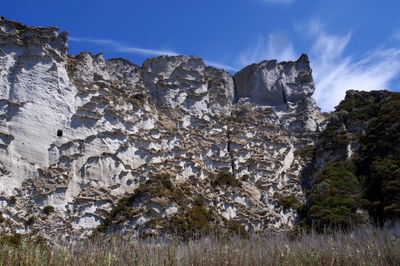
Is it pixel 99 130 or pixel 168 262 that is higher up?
pixel 99 130

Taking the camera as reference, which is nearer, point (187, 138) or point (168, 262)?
point (168, 262)

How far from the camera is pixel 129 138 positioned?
3475cm

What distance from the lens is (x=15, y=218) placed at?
83.8ft

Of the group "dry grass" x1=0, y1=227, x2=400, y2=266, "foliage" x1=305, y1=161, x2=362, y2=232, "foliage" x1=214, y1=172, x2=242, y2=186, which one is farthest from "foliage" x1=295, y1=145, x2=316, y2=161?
"dry grass" x1=0, y1=227, x2=400, y2=266

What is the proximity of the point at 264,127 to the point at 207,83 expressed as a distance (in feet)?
25.8

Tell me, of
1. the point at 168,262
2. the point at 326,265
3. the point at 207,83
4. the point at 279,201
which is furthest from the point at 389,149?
the point at 168,262

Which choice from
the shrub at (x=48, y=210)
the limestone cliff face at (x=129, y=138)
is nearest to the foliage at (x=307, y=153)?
the limestone cliff face at (x=129, y=138)

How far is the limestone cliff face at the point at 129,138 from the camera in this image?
28.0 metres

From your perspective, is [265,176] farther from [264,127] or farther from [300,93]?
[300,93]

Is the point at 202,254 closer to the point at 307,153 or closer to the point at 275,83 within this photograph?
the point at 307,153

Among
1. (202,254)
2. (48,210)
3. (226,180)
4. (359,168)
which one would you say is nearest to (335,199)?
(359,168)

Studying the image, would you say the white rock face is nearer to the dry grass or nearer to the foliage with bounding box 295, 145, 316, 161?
the foliage with bounding box 295, 145, 316, 161

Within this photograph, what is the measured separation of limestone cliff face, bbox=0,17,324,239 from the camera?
2798 cm

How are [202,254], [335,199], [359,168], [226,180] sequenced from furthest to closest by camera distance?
[226,180] → [359,168] → [335,199] → [202,254]
